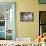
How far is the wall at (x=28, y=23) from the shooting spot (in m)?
5.14

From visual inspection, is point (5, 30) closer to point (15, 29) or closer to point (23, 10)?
point (15, 29)

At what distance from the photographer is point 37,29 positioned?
515 centimetres

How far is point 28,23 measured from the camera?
5.21 m

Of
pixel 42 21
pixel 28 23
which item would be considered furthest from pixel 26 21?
pixel 42 21

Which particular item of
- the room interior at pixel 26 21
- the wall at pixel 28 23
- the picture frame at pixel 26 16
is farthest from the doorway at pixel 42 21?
the picture frame at pixel 26 16

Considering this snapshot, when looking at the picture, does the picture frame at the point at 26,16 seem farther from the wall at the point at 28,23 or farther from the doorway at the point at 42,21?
the doorway at the point at 42,21

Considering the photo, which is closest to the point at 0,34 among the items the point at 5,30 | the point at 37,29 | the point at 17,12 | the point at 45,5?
the point at 5,30

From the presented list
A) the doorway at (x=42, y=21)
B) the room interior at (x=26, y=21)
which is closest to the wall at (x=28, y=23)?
the room interior at (x=26, y=21)

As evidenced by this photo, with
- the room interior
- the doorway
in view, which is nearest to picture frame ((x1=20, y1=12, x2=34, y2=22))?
the room interior

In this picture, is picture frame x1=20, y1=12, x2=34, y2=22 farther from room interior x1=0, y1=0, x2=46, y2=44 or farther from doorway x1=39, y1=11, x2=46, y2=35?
doorway x1=39, y1=11, x2=46, y2=35

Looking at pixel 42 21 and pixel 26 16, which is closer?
pixel 42 21

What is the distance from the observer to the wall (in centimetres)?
514

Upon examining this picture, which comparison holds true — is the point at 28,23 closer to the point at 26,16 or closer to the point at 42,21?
the point at 26,16

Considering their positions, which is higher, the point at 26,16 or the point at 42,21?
the point at 26,16
